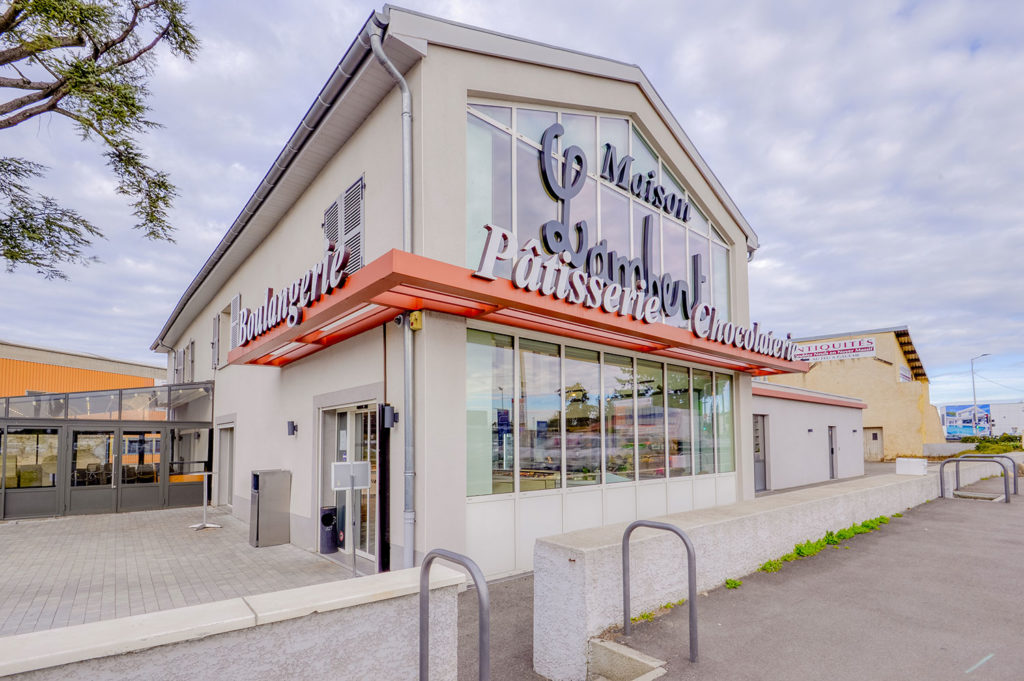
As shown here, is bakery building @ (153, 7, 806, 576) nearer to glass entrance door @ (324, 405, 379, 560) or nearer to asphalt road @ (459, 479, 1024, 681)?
glass entrance door @ (324, 405, 379, 560)

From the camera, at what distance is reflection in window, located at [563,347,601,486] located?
28.3 ft

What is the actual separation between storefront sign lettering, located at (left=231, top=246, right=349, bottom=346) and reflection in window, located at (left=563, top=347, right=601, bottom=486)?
367 cm

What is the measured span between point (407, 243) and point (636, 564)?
14.3 feet

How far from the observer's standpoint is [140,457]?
53.5 ft

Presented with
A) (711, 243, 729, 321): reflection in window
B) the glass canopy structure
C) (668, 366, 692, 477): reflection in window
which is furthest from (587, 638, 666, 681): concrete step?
the glass canopy structure

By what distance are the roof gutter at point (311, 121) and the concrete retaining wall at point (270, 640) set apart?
20.7ft

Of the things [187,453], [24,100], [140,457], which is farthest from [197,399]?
[24,100]

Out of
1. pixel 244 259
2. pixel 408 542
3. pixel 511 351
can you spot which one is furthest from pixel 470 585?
pixel 244 259


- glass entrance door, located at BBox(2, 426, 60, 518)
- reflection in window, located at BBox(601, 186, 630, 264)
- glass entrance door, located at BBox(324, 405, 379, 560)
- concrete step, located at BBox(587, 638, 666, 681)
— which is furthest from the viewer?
glass entrance door, located at BBox(2, 426, 60, 518)

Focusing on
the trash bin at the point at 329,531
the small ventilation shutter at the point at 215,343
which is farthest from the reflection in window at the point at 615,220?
the small ventilation shutter at the point at 215,343

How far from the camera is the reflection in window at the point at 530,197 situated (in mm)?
8406

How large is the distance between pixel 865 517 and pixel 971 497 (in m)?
5.61

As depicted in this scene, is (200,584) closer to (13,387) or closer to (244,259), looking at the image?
(244,259)

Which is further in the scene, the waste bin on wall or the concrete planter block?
the concrete planter block
